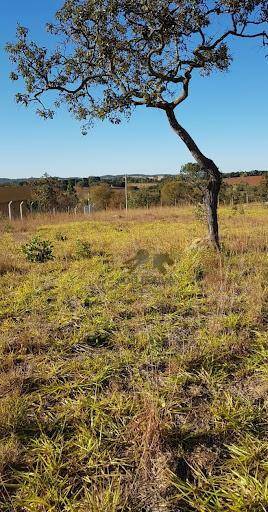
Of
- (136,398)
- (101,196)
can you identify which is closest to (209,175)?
(136,398)

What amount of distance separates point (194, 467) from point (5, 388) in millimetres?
1416

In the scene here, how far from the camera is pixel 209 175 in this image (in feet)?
24.1

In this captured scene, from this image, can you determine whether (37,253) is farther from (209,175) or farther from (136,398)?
(136,398)

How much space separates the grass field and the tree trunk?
2.23m

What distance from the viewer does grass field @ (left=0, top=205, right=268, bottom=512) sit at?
6.37 ft

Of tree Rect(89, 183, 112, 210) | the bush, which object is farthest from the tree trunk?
tree Rect(89, 183, 112, 210)

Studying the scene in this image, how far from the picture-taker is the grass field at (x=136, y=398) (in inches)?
76.5

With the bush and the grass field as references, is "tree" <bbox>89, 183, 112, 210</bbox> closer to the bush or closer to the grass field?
the bush

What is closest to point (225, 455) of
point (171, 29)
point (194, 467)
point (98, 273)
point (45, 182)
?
point (194, 467)

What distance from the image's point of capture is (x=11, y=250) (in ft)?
30.9

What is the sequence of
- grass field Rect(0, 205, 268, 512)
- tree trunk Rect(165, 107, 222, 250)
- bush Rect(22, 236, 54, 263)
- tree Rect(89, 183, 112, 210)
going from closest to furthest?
grass field Rect(0, 205, 268, 512), tree trunk Rect(165, 107, 222, 250), bush Rect(22, 236, 54, 263), tree Rect(89, 183, 112, 210)

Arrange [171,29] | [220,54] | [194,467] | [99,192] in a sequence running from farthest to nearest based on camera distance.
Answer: [99,192] < [220,54] < [171,29] < [194,467]

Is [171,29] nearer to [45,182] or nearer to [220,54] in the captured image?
[220,54]

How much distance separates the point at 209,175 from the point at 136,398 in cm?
543
